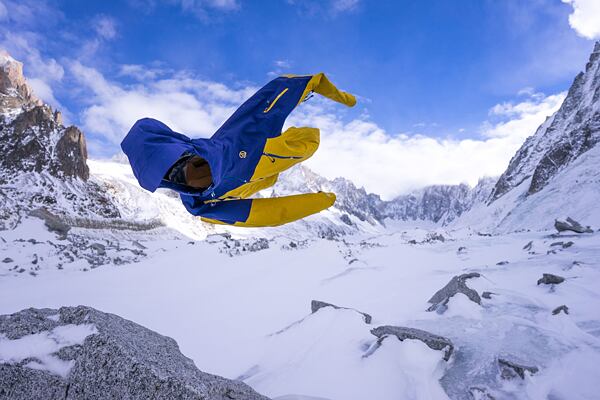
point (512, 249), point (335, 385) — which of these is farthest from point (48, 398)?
point (512, 249)

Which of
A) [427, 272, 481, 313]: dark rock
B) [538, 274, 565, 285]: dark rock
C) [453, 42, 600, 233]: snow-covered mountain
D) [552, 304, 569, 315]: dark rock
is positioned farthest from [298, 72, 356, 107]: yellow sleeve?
[453, 42, 600, 233]: snow-covered mountain

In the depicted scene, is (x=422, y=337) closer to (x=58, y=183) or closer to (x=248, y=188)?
(x=248, y=188)

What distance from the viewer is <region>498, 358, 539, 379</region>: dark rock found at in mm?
3187

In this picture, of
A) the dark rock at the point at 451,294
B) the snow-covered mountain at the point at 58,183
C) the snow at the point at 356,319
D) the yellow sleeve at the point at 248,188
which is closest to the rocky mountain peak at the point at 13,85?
the snow-covered mountain at the point at 58,183

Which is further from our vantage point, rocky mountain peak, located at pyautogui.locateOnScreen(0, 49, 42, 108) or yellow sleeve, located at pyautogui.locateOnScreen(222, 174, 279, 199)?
rocky mountain peak, located at pyautogui.locateOnScreen(0, 49, 42, 108)

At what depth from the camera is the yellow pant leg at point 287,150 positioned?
11.4ft

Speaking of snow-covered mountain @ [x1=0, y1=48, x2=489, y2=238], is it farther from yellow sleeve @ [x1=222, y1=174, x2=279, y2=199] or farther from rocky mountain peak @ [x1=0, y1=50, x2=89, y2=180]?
yellow sleeve @ [x1=222, y1=174, x2=279, y2=199]

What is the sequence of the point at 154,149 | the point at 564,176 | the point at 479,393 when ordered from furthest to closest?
the point at 564,176, the point at 479,393, the point at 154,149

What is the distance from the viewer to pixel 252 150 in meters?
3.41

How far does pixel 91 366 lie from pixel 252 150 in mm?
2157

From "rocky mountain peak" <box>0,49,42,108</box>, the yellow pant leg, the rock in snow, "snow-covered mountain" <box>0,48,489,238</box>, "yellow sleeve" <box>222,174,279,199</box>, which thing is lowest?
the rock in snow

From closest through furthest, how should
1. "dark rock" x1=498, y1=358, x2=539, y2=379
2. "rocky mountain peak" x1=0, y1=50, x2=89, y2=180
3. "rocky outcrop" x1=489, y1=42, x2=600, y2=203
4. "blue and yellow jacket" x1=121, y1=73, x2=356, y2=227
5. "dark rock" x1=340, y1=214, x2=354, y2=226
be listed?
1. "blue and yellow jacket" x1=121, y1=73, x2=356, y2=227
2. "dark rock" x1=498, y1=358, x2=539, y2=379
3. "rocky outcrop" x1=489, y1=42, x2=600, y2=203
4. "rocky mountain peak" x1=0, y1=50, x2=89, y2=180
5. "dark rock" x1=340, y1=214, x2=354, y2=226

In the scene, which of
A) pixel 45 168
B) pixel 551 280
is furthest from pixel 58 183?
pixel 551 280

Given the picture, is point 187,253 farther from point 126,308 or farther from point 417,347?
point 417,347
